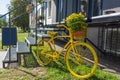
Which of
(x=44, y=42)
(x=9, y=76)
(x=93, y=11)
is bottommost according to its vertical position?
(x=9, y=76)

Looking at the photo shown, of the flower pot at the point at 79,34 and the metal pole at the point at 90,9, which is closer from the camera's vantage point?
the flower pot at the point at 79,34

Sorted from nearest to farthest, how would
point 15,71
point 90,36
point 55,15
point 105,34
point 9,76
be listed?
point 9,76 < point 15,71 < point 105,34 < point 90,36 < point 55,15

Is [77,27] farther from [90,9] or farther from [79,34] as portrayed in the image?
[90,9]

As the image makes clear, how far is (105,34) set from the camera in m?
8.67

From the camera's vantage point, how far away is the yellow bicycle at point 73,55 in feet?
17.5

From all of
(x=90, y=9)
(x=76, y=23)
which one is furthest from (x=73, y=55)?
(x=90, y=9)

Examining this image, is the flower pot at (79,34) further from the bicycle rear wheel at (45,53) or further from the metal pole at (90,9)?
the metal pole at (90,9)

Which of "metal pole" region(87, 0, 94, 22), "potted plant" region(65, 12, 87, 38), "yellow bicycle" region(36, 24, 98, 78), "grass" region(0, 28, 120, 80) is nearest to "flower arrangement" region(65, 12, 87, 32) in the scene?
"potted plant" region(65, 12, 87, 38)

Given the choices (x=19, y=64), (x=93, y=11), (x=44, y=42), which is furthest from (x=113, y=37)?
(x=19, y=64)

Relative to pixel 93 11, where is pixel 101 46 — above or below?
below

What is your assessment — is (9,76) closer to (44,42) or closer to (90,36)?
(44,42)

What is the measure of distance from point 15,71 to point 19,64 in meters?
0.79

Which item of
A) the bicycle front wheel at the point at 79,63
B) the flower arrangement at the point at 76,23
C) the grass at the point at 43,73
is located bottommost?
the grass at the point at 43,73

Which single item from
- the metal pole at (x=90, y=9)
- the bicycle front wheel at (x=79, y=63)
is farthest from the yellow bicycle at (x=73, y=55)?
the metal pole at (x=90, y=9)
